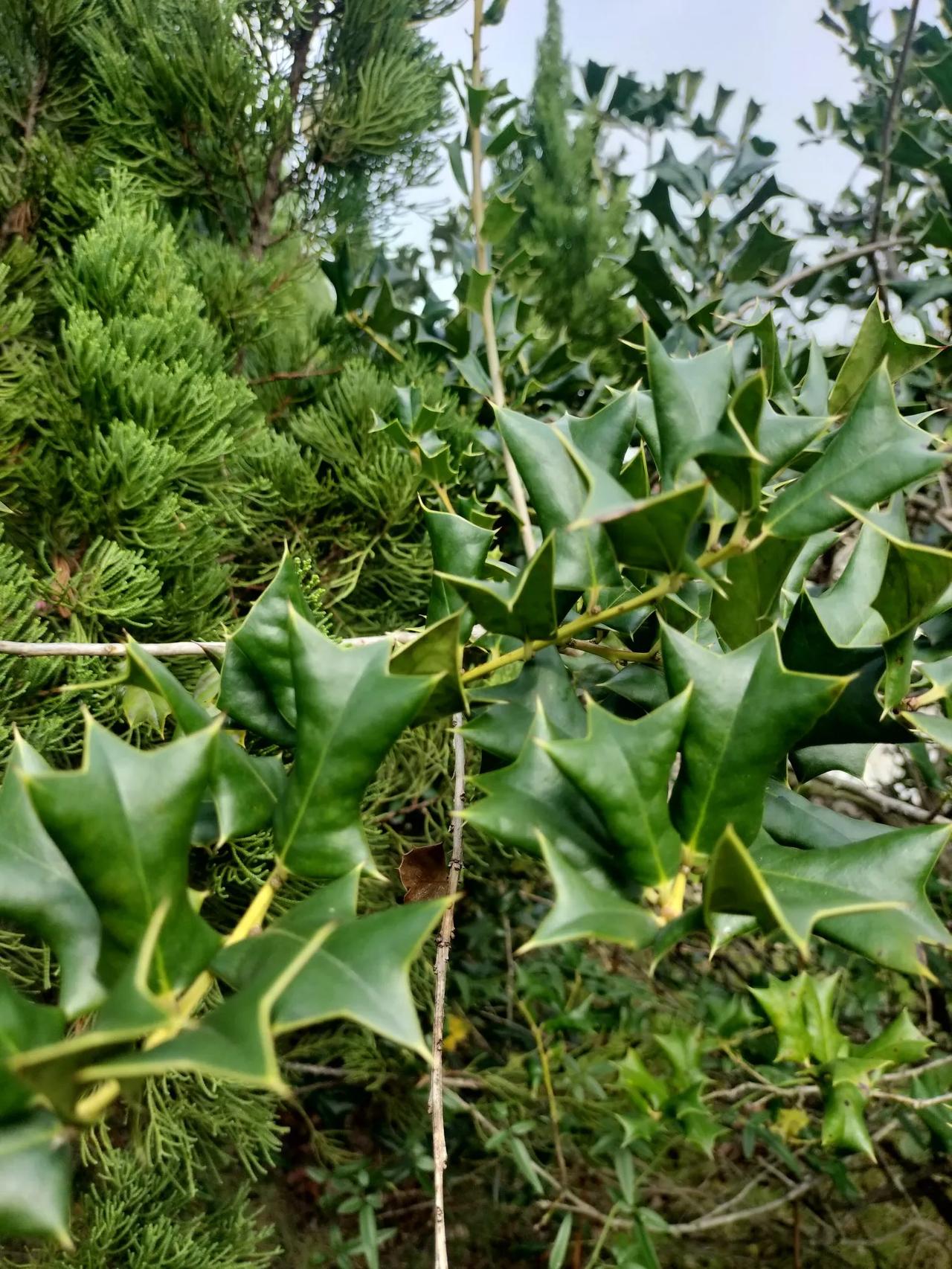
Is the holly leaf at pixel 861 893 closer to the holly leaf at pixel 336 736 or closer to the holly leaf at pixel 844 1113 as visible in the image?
the holly leaf at pixel 336 736

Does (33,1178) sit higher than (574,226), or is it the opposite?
(574,226)

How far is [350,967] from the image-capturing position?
0.65 feet

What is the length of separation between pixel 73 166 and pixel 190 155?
14 centimetres

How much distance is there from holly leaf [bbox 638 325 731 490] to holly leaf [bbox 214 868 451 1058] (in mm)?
191

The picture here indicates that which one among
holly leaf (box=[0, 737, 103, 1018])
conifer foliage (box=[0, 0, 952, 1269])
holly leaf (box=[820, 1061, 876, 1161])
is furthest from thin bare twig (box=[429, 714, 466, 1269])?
holly leaf (box=[820, 1061, 876, 1161])

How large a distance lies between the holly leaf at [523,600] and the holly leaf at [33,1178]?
18 centimetres

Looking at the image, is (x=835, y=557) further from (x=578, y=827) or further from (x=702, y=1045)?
(x=578, y=827)

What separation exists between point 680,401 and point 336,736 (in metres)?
0.18

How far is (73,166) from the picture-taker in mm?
815

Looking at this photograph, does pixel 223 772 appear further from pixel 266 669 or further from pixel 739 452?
pixel 739 452

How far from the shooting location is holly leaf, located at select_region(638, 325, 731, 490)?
0.31 meters

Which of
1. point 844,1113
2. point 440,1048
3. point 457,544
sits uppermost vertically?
point 457,544

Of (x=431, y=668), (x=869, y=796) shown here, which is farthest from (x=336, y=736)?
(x=869, y=796)

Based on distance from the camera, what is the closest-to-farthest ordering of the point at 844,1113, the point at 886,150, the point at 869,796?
1. the point at 844,1113
2. the point at 869,796
3. the point at 886,150
